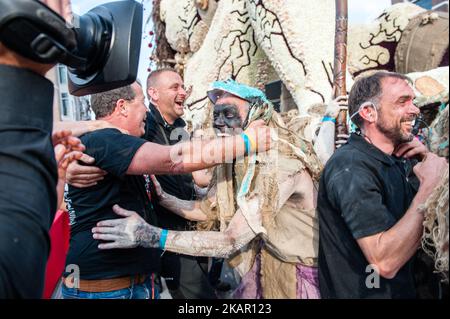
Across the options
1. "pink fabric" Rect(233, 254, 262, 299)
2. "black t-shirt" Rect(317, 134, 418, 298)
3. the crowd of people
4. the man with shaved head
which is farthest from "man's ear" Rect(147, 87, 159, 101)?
"black t-shirt" Rect(317, 134, 418, 298)

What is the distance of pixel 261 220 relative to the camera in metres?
1.89

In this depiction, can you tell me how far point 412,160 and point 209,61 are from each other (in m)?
2.47

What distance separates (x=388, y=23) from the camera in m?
3.45

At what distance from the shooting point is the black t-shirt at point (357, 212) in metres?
1.42

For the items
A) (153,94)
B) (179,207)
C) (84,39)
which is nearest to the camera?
(84,39)

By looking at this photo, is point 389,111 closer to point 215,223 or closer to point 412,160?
point 412,160

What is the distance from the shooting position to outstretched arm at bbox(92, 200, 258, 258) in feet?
5.95

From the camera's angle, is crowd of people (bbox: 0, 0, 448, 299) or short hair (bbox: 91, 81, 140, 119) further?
short hair (bbox: 91, 81, 140, 119)

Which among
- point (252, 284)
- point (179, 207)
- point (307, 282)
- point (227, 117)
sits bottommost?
point (252, 284)

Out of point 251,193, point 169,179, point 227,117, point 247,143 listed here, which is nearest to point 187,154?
point 247,143

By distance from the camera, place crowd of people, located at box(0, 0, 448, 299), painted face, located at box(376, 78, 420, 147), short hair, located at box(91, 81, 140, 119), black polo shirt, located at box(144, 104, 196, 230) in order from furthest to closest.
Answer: black polo shirt, located at box(144, 104, 196, 230) → short hair, located at box(91, 81, 140, 119) → painted face, located at box(376, 78, 420, 147) → crowd of people, located at box(0, 0, 448, 299)

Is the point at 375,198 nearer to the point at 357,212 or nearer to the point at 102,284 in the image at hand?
the point at 357,212

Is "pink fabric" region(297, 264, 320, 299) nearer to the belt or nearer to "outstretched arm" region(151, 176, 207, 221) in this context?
"outstretched arm" region(151, 176, 207, 221)

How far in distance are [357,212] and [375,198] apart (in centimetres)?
8
